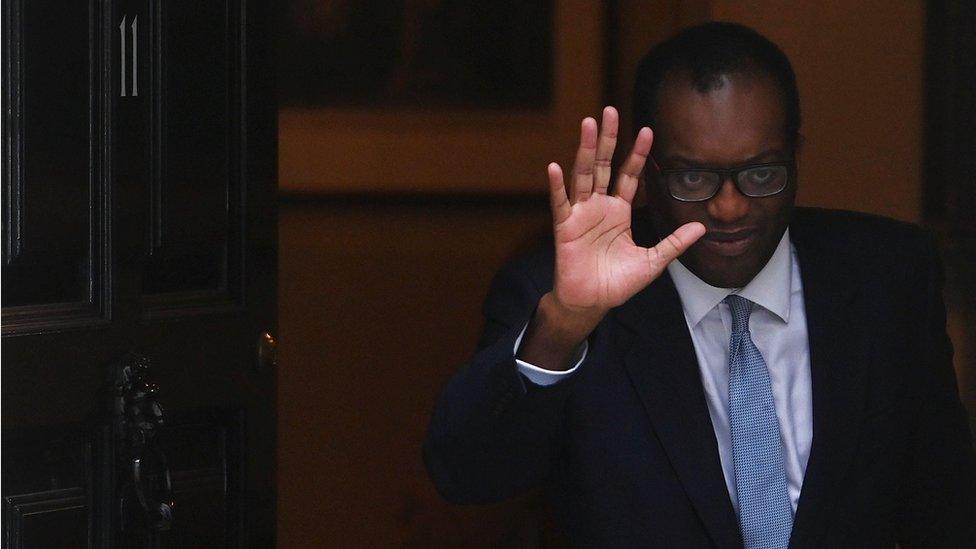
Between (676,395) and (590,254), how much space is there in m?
0.33

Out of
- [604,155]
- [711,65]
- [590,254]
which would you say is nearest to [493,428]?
[590,254]

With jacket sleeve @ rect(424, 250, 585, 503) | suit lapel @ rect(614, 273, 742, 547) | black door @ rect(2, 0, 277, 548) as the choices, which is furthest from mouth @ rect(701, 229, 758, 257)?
black door @ rect(2, 0, 277, 548)

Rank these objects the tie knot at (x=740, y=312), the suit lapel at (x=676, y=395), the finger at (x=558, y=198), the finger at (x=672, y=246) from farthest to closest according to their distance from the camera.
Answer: the tie knot at (x=740, y=312) → the suit lapel at (x=676, y=395) → the finger at (x=672, y=246) → the finger at (x=558, y=198)

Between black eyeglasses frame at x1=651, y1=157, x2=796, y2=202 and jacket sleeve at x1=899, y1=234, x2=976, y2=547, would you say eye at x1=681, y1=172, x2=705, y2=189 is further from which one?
jacket sleeve at x1=899, y1=234, x2=976, y2=547

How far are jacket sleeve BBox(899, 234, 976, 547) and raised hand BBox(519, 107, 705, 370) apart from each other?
524 mm

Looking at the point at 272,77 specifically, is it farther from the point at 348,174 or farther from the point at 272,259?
the point at 348,174

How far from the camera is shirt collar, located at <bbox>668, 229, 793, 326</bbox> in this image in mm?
2016

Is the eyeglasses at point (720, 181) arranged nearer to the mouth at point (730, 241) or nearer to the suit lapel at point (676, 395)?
the mouth at point (730, 241)

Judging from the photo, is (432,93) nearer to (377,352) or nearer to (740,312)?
(377,352)

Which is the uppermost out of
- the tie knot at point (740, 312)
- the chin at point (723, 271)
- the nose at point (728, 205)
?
the nose at point (728, 205)

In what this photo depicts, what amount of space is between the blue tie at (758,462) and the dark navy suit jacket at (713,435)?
3 cm

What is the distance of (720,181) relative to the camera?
1.93m

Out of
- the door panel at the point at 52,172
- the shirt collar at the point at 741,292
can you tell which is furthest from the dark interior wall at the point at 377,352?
the shirt collar at the point at 741,292

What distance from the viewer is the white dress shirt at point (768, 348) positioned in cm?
199
